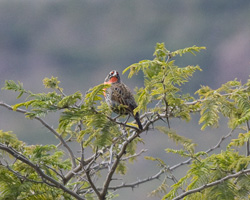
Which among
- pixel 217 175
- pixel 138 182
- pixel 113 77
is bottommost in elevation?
pixel 217 175

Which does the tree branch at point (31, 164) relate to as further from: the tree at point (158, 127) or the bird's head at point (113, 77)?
the bird's head at point (113, 77)

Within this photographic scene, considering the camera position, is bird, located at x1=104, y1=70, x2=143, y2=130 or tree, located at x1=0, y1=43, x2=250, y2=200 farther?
bird, located at x1=104, y1=70, x2=143, y2=130

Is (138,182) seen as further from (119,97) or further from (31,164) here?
(31,164)

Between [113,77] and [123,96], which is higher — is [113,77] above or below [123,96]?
above

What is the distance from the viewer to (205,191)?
17.5 feet

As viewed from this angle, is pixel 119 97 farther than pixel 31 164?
Yes

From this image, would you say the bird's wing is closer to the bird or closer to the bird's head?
the bird

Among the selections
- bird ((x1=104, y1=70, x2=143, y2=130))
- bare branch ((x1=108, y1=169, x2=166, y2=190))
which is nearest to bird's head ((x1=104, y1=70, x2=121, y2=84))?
bird ((x1=104, y1=70, x2=143, y2=130))

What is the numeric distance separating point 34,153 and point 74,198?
1.04 m

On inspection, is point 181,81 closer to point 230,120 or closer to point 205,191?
point 230,120

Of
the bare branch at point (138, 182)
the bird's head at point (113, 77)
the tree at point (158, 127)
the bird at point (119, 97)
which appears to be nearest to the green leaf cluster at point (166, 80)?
the tree at point (158, 127)

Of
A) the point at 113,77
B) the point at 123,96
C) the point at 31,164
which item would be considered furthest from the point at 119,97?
the point at 31,164

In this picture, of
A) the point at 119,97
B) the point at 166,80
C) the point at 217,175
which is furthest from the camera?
the point at 119,97

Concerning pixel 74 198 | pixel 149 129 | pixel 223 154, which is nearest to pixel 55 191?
pixel 74 198
